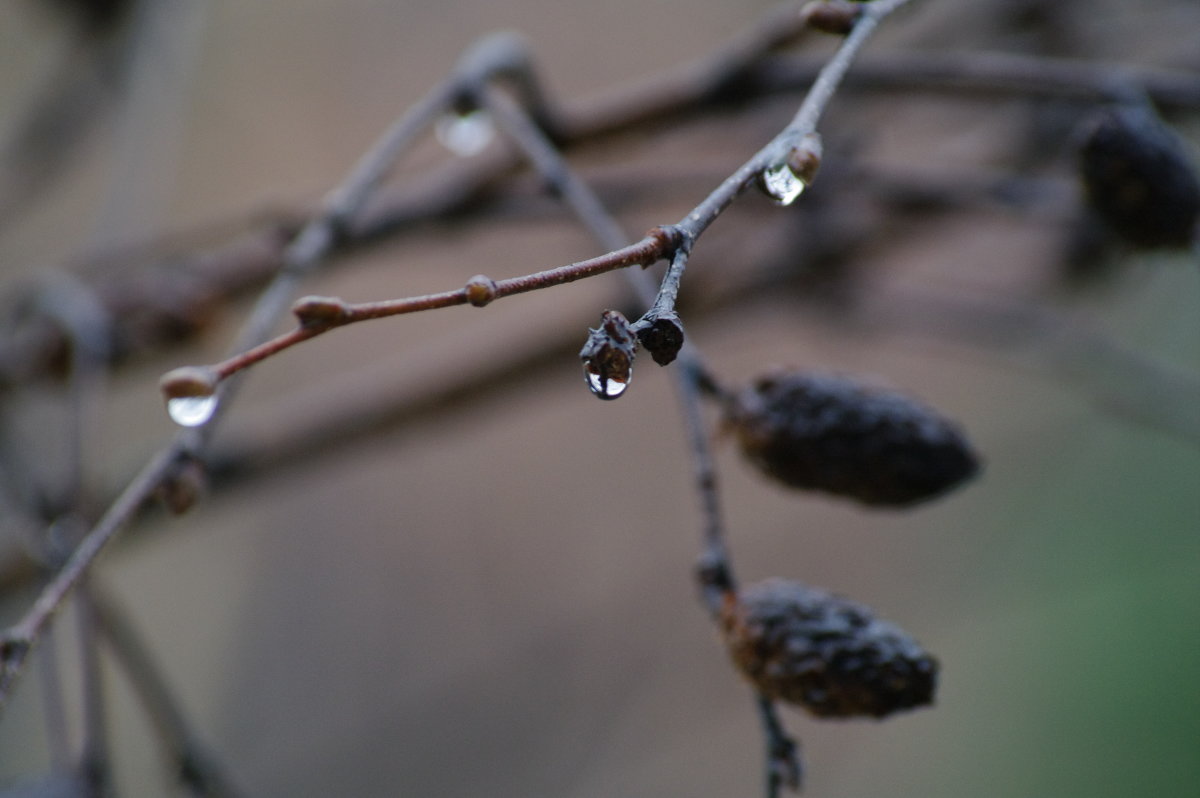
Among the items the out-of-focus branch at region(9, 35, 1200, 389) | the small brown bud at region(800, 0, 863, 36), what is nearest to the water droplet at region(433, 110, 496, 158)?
the out-of-focus branch at region(9, 35, 1200, 389)

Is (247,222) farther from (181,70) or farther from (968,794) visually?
(968,794)

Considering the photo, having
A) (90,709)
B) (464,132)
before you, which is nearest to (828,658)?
(90,709)

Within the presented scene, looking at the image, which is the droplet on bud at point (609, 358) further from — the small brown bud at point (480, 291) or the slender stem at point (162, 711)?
the slender stem at point (162, 711)

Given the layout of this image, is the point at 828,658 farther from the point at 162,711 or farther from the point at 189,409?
the point at 162,711

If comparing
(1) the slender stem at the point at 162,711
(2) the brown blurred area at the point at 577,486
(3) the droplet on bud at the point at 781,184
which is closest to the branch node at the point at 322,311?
(3) the droplet on bud at the point at 781,184

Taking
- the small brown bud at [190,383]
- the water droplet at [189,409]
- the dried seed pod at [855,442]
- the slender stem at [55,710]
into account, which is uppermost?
the dried seed pod at [855,442]

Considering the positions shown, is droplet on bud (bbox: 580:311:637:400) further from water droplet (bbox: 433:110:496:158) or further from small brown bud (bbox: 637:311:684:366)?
water droplet (bbox: 433:110:496:158)
